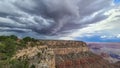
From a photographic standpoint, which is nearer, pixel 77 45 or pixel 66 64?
pixel 66 64

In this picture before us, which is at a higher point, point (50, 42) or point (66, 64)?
point (50, 42)

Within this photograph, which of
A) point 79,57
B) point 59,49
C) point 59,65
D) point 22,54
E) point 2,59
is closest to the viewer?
point 2,59

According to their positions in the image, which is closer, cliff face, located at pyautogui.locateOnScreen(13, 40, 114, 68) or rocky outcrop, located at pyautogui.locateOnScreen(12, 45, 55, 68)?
rocky outcrop, located at pyautogui.locateOnScreen(12, 45, 55, 68)

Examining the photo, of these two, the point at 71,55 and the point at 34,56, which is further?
the point at 71,55

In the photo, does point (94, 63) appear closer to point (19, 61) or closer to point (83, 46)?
point (83, 46)

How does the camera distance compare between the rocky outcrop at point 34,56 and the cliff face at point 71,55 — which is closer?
the rocky outcrop at point 34,56

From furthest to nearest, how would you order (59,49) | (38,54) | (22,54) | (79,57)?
(79,57)
(59,49)
(38,54)
(22,54)

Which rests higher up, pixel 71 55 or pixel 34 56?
pixel 34 56

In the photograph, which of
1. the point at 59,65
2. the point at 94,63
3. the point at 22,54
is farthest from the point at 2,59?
the point at 94,63

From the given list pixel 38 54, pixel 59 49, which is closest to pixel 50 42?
pixel 59 49
